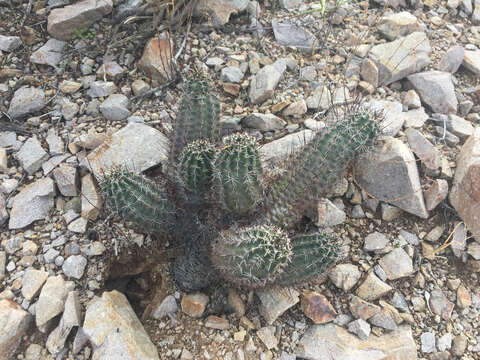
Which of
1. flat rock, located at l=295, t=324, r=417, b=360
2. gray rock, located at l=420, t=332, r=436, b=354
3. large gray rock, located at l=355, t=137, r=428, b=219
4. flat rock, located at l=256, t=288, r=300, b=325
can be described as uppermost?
large gray rock, located at l=355, t=137, r=428, b=219

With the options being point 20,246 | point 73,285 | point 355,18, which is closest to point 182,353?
point 73,285

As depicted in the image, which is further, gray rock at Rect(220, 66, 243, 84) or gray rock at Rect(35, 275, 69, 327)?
gray rock at Rect(220, 66, 243, 84)

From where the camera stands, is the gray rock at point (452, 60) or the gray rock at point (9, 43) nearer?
the gray rock at point (9, 43)

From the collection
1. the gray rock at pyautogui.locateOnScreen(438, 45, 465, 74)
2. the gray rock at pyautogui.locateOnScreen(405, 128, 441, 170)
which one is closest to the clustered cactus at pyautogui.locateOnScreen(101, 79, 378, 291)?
the gray rock at pyautogui.locateOnScreen(405, 128, 441, 170)

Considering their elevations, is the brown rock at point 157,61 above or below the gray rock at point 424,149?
above

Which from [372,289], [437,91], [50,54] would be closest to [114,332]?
[372,289]

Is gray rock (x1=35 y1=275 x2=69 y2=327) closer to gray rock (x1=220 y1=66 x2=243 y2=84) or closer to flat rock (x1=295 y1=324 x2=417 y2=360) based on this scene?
flat rock (x1=295 y1=324 x2=417 y2=360)

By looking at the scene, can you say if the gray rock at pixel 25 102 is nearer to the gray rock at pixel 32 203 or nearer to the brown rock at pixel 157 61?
the gray rock at pixel 32 203

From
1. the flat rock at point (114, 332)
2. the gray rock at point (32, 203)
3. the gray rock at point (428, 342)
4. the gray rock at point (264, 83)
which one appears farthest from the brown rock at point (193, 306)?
the gray rock at point (264, 83)
